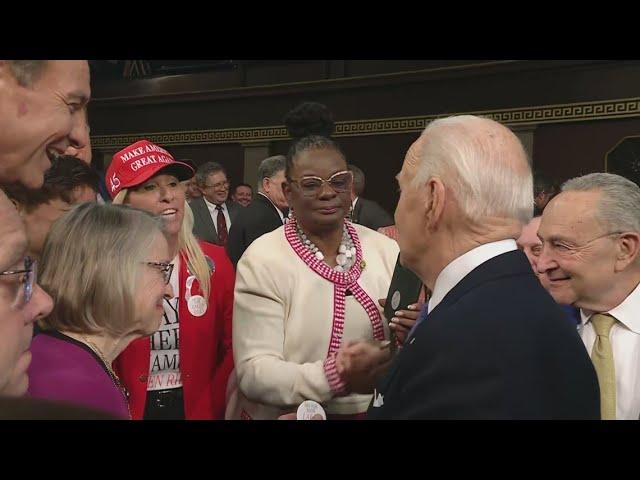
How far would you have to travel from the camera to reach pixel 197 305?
1832mm

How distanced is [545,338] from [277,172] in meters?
1.90

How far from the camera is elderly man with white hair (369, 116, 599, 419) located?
95 cm

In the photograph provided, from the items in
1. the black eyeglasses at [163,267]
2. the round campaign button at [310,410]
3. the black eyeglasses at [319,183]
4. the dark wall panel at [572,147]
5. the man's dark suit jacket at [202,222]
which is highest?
the dark wall panel at [572,147]

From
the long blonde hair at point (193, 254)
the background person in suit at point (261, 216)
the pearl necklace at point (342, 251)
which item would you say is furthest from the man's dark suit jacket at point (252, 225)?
the pearl necklace at point (342, 251)

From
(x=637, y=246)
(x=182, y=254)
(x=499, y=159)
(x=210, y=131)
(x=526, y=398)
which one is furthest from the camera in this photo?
(x=210, y=131)

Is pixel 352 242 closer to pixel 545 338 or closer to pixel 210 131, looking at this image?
pixel 545 338

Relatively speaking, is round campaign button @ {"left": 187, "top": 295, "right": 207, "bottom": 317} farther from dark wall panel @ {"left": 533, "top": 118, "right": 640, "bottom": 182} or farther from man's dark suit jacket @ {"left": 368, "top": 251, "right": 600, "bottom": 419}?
dark wall panel @ {"left": 533, "top": 118, "right": 640, "bottom": 182}

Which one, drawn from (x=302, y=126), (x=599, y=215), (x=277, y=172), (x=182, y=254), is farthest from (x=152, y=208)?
(x=599, y=215)

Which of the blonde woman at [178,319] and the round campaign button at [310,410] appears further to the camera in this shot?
the blonde woman at [178,319]

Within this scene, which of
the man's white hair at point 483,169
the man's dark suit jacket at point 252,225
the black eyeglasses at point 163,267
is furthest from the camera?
the man's dark suit jacket at point 252,225

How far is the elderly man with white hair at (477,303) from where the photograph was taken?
37.5 inches

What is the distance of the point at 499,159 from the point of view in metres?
1.08

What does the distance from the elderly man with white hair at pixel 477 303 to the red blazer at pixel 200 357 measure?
788mm

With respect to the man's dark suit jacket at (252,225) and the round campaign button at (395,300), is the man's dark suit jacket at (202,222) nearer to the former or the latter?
the man's dark suit jacket at (252,225)
